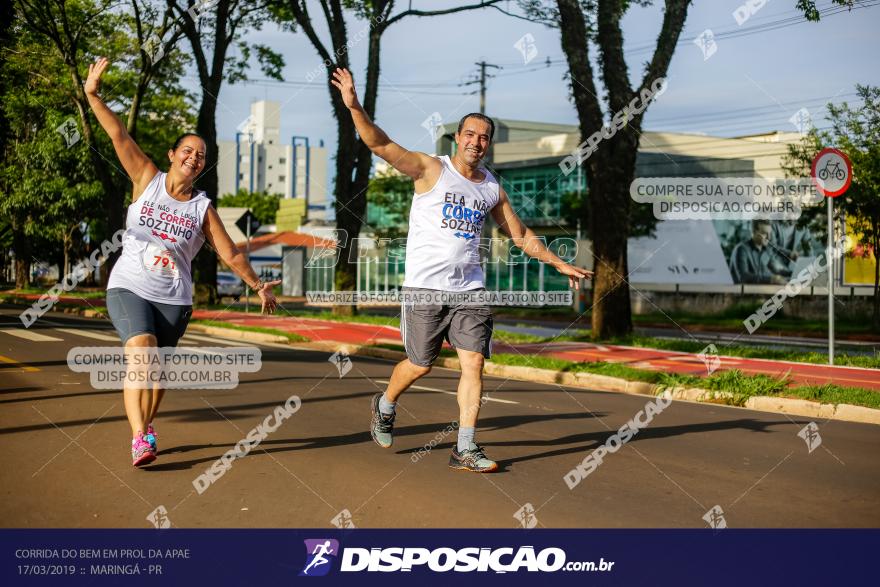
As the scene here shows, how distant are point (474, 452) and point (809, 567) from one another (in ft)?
7.27

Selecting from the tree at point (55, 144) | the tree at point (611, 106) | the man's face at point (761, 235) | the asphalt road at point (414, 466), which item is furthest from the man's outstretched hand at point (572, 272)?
the man's face at point (761, 235)

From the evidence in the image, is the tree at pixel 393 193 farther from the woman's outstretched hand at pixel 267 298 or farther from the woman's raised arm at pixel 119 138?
the woman's raised arm at pixel 119 138

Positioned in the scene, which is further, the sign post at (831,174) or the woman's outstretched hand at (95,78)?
the sign post at (831,174)

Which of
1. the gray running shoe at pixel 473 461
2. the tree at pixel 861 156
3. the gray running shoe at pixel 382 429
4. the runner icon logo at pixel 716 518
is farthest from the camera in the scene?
the tree at pixel 861 156

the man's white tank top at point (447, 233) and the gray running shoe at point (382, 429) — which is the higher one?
the man's white tank top at point (447, 233)

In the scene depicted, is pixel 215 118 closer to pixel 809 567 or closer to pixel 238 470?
pixel 238 470

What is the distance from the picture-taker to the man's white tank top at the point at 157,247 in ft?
18.1

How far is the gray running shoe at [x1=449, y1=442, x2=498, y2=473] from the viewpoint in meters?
5.45

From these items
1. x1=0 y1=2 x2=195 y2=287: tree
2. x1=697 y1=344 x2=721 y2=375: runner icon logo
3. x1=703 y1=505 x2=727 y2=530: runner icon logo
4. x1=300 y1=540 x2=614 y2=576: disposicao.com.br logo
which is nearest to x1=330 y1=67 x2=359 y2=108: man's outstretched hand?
x1=300 y1=540 x2=614 y2=576: disposicao.com.br logo

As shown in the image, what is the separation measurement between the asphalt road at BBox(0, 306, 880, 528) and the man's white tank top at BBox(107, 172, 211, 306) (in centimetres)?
107

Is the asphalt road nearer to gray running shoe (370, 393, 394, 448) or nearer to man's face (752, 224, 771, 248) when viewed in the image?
gray running shoe (370, 393, 394, 448)

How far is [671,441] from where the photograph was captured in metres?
6.86

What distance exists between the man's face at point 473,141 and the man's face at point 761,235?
40.8 metres

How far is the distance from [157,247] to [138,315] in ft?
1.45
